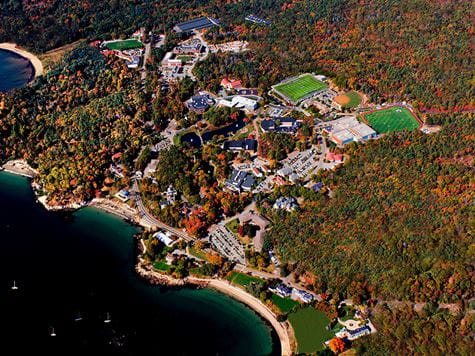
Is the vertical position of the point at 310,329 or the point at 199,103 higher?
the point at 199,103

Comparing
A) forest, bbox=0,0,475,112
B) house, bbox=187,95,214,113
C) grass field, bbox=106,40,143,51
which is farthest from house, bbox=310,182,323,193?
grass field, bbox=106,40,143,51

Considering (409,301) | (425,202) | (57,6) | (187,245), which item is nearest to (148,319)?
(187,245)

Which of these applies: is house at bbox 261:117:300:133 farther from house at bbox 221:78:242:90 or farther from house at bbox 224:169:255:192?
house at bbox 221:78:242:90

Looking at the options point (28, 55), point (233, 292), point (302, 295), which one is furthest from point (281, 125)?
point (28, 55)

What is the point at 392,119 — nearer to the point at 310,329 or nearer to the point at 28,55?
the point at 310,329

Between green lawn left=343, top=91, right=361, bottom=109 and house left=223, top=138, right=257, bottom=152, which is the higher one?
green lawn left=343, top=91, right=361, bottom=109

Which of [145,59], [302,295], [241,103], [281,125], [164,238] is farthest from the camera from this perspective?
[145,59]
